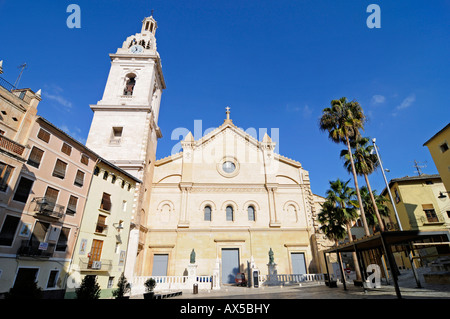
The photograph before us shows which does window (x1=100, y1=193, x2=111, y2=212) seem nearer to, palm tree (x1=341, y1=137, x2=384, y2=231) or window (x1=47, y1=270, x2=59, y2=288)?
window (x1=47, y1=270, x2=59, y2=288)

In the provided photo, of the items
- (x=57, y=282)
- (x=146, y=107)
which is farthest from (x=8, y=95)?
(x=146, y=107)

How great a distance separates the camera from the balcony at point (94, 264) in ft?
54.4

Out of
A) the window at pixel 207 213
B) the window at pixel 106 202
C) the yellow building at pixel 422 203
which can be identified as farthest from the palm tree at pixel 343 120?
the window at pixel 106 202

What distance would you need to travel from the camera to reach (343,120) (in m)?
21.1

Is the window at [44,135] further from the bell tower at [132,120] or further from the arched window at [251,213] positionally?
the arched window at [251,213]

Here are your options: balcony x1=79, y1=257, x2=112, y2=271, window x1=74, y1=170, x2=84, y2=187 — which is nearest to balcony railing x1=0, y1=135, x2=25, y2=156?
window x1=74, y1=170, x2=84, y2=187

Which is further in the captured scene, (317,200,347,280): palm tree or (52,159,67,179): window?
(317,200,347,280): palm tree

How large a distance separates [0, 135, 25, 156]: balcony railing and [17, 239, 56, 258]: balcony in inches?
204

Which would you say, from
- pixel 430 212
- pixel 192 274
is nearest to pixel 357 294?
pixel 192 274

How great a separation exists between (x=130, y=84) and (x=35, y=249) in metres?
22.9

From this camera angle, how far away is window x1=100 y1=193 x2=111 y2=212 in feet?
63.8

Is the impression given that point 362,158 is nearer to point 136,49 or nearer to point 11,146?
point 11,146
